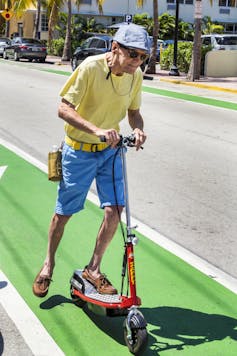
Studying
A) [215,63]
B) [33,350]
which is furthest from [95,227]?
[215,63]

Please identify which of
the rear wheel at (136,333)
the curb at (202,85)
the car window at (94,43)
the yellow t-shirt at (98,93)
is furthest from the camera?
the car window at (94,43)

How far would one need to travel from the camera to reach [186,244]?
6.11m

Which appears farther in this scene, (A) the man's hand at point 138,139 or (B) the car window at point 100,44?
(B) the car window at point 100,44

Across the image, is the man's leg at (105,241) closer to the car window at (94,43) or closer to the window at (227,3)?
the car window at (94,43)

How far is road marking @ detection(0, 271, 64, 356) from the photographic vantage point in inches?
155

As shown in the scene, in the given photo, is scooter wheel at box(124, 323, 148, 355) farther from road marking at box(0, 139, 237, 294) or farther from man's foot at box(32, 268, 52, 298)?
road marking at box(0, 139, 237, 294)

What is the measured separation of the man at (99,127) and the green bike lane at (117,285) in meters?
0.27

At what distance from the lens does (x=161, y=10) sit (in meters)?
59.4

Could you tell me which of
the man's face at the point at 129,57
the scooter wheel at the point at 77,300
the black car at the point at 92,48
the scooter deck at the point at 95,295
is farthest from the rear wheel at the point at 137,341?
the black car at the point at 92,48

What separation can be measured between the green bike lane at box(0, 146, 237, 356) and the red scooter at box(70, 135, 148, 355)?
171 mm

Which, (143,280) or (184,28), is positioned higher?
(184,28)

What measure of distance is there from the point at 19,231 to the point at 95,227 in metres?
0.78

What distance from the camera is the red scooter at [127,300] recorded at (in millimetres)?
3746

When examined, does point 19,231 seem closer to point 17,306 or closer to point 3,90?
point 17,306
